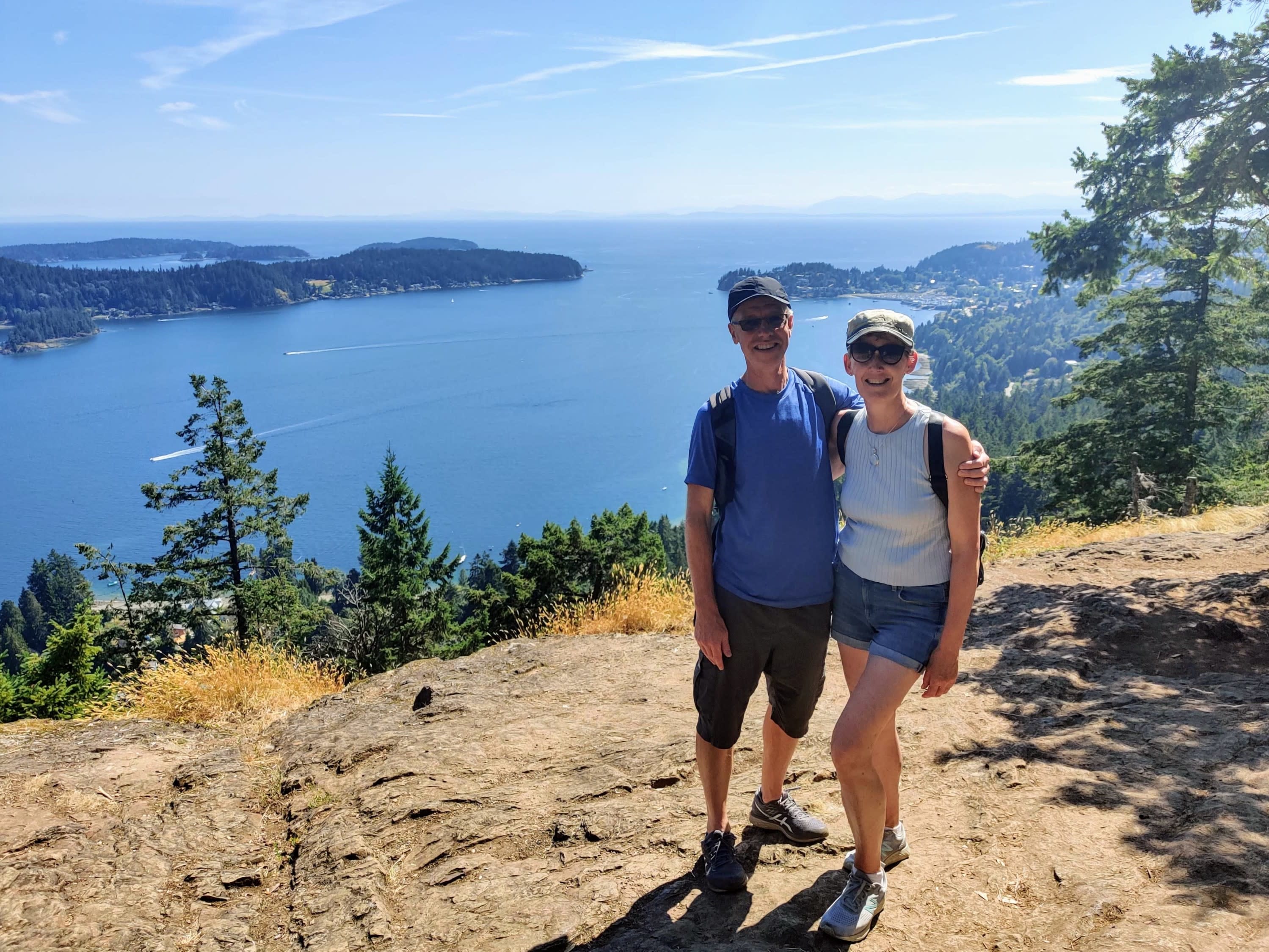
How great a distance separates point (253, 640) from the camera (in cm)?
632

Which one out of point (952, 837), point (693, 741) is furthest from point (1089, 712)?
point (693, 741)

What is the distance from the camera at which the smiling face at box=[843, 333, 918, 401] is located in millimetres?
2369

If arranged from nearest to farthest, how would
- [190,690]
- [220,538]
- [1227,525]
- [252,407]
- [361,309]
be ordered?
[190,690] < [1227,525] < [220,538] < [252,407] < [361,309]

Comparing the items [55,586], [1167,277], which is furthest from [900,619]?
[55,586]

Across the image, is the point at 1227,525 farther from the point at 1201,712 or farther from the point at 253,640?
the point at 253,640

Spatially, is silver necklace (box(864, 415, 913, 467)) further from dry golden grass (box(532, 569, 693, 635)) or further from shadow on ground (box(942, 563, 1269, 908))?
dry golden grass (box(532, 569, 693, 635))

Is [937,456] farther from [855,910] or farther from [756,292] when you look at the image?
[855,910]

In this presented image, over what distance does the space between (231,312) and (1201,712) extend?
18147cm

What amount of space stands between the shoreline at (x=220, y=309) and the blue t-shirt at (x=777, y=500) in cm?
16450

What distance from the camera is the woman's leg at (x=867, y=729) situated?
230cm

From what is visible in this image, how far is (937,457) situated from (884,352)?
14.1 inches

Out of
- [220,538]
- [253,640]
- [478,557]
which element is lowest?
[478,557]

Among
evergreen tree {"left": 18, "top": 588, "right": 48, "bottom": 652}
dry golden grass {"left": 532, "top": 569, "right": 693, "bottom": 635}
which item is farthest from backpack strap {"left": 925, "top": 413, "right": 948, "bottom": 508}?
evergreen tree {"left": 18, "top": 588, "right": 48, "bottom": 652}

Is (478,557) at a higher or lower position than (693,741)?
lower
